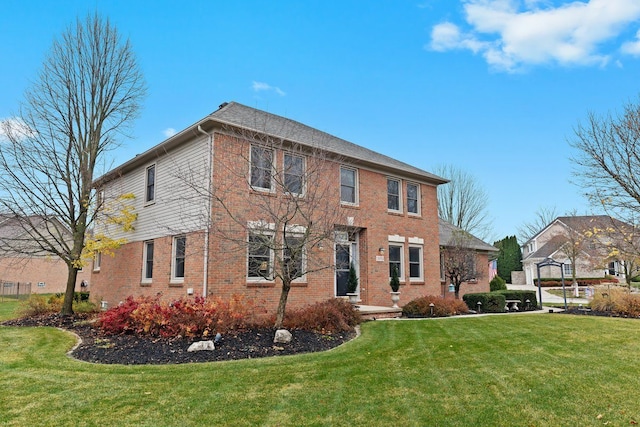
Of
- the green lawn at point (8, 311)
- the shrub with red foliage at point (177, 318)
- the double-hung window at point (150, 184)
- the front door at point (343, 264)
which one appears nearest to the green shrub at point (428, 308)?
the front door at point (343, 264)

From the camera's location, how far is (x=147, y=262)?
14.5 m

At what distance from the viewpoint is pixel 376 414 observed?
4.72 meters

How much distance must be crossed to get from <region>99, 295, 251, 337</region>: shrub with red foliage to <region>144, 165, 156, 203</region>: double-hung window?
5167mm

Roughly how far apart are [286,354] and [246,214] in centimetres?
503

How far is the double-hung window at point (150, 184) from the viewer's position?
14.7 metres

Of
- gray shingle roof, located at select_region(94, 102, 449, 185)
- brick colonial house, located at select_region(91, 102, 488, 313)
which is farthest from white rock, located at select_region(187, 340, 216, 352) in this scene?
gray shingle roof, located at select_region(94, 102, 449, 185)

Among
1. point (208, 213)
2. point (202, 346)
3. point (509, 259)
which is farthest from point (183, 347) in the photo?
point (509, 259)

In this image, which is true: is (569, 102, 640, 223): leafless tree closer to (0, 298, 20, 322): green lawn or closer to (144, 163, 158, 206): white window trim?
(144, 163, 158, 206): white window trim

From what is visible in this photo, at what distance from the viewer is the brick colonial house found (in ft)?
37.4

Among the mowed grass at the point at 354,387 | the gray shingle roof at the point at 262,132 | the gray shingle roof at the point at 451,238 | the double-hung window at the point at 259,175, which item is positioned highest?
the gray shingle roof at the point at 262,132

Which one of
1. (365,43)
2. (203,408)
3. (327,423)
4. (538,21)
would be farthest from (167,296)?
(538,21)

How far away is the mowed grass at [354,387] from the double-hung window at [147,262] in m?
5.53

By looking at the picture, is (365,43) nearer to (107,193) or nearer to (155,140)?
(155,140)

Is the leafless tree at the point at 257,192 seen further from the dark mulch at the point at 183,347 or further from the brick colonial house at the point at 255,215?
the dark mulch at the point at 183,347
